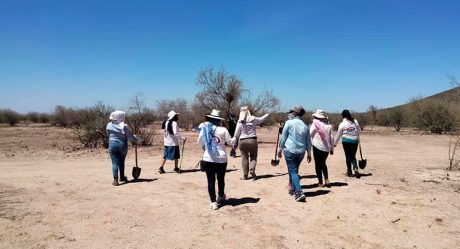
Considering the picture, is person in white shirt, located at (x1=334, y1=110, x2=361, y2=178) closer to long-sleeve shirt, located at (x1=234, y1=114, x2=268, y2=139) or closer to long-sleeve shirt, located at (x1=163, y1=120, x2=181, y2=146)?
long-sleeve shirt, located at (x1=234, y1=114, x2=268, y2=139)

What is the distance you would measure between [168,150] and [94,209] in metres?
4.13

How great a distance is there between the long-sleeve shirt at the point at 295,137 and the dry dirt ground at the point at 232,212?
1108 millimetres

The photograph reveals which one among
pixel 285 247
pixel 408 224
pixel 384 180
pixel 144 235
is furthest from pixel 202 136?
pixel 384 180

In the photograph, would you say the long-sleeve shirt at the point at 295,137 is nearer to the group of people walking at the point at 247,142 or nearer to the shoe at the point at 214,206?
the group of people walking at the point at 247,142

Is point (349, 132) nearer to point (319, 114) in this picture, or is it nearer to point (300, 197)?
point (319, 114)

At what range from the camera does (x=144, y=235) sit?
620cm

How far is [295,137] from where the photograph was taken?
26.8ft

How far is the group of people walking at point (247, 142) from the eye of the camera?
7594mm

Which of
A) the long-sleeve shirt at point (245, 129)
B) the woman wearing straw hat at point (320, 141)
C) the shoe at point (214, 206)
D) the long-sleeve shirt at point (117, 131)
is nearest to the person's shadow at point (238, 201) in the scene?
the shoe at point (214, 206)

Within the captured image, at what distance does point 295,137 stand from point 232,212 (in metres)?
2.02

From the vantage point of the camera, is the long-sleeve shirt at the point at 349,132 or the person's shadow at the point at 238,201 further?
the long-sleeve shirt at the point at 349,132

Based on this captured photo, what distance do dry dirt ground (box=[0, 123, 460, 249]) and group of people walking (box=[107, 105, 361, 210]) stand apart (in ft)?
1.58

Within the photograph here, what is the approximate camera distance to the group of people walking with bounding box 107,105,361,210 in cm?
759

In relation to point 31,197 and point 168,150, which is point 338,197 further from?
point 31,197
